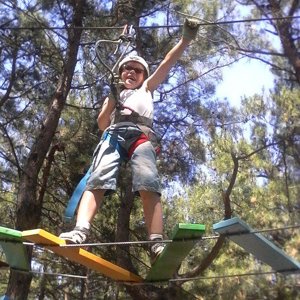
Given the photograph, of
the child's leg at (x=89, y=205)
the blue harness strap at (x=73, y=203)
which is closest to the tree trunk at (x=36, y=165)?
the blue harness strap at (x=73, y=203)

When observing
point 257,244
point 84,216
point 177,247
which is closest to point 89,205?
point 84,216

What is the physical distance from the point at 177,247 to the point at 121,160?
58 centimetres

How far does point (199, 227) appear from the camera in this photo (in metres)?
2.03

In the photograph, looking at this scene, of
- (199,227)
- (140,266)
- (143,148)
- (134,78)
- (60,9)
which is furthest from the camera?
(140,266)

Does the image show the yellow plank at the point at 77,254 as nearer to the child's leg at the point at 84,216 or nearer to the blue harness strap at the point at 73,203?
the child's leg at the point at 84,216

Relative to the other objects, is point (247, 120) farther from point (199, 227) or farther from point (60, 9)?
point (199, 227)

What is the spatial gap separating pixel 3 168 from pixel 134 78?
355cm

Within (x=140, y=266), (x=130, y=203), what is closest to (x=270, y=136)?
(x=130, y=203)

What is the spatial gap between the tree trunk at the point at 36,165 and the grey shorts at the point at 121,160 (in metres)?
1.46

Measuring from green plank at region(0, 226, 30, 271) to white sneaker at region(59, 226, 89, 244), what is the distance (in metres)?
0.18

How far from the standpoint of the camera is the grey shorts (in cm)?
238

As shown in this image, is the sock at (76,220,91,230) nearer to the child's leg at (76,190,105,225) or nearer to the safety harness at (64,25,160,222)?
the child's leg at (76,190,105,225)

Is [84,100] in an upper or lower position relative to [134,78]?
upper

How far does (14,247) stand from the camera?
2.28m
